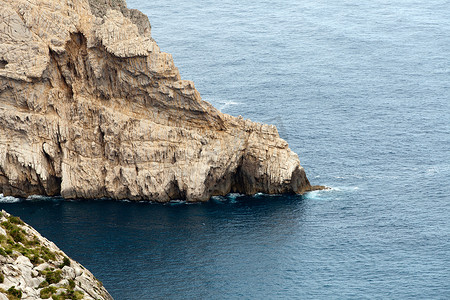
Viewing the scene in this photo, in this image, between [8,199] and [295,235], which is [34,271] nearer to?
[295,235]

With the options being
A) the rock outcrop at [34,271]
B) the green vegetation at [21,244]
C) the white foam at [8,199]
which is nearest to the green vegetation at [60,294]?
the rock outcrop at [34,271]

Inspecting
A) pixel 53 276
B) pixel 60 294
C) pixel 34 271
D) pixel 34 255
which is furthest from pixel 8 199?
pixel 60 294

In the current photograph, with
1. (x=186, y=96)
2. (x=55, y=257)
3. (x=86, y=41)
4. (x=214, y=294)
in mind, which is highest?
(x=86, y=41)

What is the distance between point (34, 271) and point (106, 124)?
7031 cm

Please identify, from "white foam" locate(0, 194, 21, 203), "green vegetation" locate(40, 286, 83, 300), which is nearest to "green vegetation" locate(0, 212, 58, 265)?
"green vegetation" locate(40, 286, 83, 300)

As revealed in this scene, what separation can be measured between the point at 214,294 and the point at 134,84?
49927mm

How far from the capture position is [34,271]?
104 metres

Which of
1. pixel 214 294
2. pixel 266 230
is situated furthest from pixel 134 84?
pixel 214 294

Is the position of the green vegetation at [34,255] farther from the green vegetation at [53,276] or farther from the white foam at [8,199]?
the white foam at [8,199]

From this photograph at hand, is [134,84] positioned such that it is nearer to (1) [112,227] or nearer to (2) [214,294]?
(1) [112,227]

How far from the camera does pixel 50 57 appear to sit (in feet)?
559

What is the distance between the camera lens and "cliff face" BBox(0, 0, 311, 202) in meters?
169

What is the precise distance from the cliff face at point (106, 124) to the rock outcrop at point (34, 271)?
55.7m

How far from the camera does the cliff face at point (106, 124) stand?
16925 centimetres
